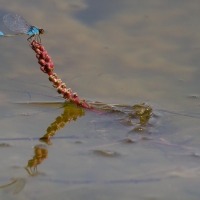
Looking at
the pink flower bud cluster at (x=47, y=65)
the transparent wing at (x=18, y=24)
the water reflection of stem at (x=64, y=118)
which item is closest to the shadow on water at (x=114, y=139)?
the water reflection of stem at (x=64, y=118)

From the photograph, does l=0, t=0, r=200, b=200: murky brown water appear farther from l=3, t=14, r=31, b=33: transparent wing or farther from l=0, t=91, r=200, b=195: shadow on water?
l=3, t=14, r=31, b=33: transparent wing

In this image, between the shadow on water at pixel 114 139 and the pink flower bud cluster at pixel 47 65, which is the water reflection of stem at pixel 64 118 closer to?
the shadow on water at pixel 114 139

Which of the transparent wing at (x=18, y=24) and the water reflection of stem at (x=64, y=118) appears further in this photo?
the transparent wing at (x=18, y=24)

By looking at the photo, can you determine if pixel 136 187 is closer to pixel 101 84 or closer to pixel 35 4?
pixel 101 84

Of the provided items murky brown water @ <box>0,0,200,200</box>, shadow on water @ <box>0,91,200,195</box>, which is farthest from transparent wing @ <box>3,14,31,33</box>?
shadow on water @ <box>0,91,200,195</box>

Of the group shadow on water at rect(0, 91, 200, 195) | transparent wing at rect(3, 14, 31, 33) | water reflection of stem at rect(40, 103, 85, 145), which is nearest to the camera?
shadow on water at rect(0, 91, 200, 195)

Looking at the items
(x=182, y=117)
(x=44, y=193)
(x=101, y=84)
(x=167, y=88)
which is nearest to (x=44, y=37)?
(x=101, y=84)

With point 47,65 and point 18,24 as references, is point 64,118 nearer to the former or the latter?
point 47,65

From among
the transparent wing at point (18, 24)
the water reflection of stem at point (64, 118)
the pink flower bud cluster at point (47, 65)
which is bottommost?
the water reflection of stem at point (64, 118)
